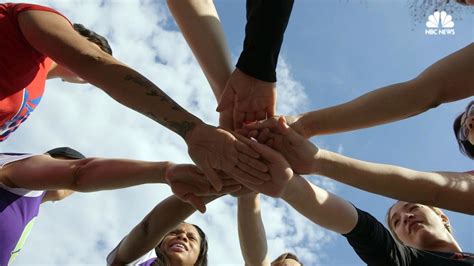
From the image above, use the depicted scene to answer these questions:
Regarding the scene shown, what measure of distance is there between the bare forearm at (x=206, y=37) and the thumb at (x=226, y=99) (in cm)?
13

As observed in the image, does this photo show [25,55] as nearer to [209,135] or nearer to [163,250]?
[209,135]

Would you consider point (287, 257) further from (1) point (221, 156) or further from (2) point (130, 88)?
(2) point (130, 88)

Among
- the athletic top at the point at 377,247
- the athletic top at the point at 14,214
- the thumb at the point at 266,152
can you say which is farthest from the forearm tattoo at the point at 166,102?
the athletic top at the point at 377,247

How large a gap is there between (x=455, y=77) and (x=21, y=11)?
6.78 feet

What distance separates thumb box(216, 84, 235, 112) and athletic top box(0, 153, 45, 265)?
106cm

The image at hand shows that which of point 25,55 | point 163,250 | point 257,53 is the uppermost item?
point 257,53

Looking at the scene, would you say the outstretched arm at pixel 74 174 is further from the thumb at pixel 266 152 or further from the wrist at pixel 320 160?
the wrist at pixel 320 160

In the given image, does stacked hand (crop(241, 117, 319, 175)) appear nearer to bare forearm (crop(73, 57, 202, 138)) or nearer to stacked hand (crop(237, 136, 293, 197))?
stacked hand (crop(237, 136, 293, 197))

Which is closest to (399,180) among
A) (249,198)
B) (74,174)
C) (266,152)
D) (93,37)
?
(266,152)

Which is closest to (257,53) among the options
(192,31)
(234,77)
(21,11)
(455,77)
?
(234,77)

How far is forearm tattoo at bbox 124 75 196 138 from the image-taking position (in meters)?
2.21

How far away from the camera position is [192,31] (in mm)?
2949

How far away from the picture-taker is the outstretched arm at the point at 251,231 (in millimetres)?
3016

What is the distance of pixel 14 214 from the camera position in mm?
2287
